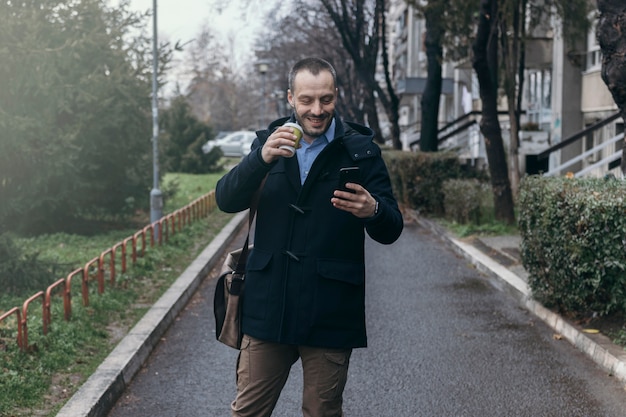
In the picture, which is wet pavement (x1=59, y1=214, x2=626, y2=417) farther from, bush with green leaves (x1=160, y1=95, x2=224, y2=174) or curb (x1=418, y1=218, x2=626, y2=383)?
bush with green leaves (x1=160, y1=95, x2=224, y2=174)

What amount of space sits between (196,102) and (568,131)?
68649 mm

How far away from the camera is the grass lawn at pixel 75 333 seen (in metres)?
6.50

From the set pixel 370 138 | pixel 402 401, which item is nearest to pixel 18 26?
pixel 402 401

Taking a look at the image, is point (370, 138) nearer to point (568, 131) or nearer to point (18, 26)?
point (18, 26)

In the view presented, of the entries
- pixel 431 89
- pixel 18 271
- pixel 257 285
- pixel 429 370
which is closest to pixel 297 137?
pixel 257 285

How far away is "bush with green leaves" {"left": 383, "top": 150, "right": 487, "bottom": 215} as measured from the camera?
69.3ft

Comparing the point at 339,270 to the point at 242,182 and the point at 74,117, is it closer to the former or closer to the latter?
the point at 242,182

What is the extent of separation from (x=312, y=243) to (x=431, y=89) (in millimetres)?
22729

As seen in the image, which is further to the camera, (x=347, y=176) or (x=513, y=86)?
(x=513, y=86)

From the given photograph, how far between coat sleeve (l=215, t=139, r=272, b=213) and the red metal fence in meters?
3.25

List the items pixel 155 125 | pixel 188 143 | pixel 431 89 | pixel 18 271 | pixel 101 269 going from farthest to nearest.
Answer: pixel 188 143 < pixel 431 89 < pixel 155 125 < pixel 18 271 < pixel 101 269

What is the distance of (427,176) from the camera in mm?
21469

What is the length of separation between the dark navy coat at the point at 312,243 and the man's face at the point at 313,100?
10 cm

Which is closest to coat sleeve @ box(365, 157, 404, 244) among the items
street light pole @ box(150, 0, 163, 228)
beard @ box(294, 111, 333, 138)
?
beard @ box(294, 111, 333, 138)
